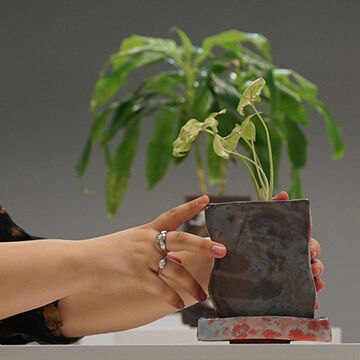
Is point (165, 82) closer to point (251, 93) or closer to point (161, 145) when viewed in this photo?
point (161, 145)

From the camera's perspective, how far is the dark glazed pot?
751mm

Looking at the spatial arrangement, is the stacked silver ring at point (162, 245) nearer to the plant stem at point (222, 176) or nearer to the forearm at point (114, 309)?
the forearm at point (114, 309)

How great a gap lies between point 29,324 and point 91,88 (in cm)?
331

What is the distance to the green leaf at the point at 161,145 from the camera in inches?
90.0

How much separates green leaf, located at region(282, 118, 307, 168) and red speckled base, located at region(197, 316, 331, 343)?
1530 millimetres

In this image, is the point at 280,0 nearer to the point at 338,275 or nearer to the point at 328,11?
the point at 328,11

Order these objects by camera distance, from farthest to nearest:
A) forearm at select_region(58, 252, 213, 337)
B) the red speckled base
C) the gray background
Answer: the gray background, forearm at select_region(58, 252, 213, 337), the red speckled base

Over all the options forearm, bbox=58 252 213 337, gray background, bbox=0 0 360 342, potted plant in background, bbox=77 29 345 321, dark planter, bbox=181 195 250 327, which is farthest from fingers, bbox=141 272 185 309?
gray background, bbox=0 0 360 342

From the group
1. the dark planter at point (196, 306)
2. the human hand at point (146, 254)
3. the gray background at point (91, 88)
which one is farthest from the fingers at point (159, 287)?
the gray background at point (91, 88)

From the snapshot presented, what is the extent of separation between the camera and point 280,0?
424 cm

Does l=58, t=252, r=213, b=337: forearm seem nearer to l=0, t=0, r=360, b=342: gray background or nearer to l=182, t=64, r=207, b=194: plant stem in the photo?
l=182, t=64, r=207, b=194: plant stem

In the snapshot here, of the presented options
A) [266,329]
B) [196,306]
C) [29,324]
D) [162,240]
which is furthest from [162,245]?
[196,306]

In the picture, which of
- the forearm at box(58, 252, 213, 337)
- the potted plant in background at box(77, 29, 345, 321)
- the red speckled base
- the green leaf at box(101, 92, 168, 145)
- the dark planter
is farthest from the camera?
the green leaf at box(101, 92, 168, 145)

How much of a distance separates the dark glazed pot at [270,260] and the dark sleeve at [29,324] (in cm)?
30
